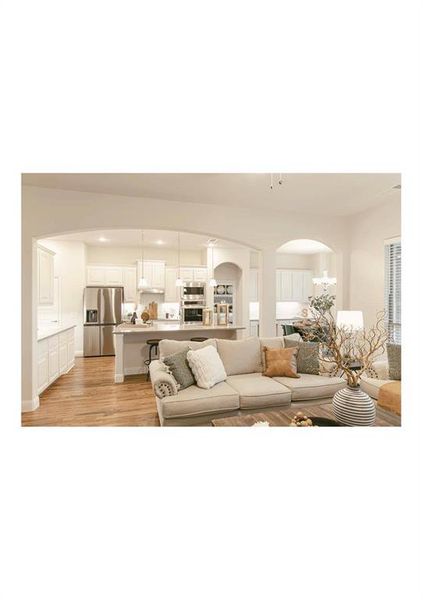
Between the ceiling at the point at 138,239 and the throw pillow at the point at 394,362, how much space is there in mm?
3962

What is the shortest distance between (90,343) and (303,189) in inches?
226

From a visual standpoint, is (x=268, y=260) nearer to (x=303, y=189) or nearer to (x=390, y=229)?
(x=303, y=189)

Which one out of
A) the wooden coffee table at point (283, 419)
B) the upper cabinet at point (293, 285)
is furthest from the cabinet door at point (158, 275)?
the wooden coffee table at point (283, 419)

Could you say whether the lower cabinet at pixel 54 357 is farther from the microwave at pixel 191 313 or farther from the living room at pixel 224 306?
the microwave at pixel 191 313

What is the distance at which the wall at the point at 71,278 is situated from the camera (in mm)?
6766

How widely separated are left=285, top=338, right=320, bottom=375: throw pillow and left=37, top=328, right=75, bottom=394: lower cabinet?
11.6ft

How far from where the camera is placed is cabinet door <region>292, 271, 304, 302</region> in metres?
8.55

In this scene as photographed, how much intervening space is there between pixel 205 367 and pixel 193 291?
432cm

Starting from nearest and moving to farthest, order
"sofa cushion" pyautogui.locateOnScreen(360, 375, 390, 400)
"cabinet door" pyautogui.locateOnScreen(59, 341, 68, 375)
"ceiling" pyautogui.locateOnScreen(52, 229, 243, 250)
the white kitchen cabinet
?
"sofa cushion" pyautogui.locateOnScreen(360, 375, 390, 400) < "cabinet door" pyautogui.locateOnScreen(59, 341, 68, 375) < "ceiling" pyautogui.locateOnScreen(52, 229, 243, 250) < the white kitchen cabinet

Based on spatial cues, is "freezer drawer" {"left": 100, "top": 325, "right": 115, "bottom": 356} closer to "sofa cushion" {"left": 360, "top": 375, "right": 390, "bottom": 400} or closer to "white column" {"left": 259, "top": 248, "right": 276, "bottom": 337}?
"white column" {"left": 259, "top": 248, "right": 276, "bottom": 337}

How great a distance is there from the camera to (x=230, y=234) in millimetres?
4293

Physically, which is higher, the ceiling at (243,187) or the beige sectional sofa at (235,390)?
the ceiling at (243,187)

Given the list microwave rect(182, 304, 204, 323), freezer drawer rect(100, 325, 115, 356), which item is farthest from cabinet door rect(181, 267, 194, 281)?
freezer drawer rect(100, 325, 115, 356)
